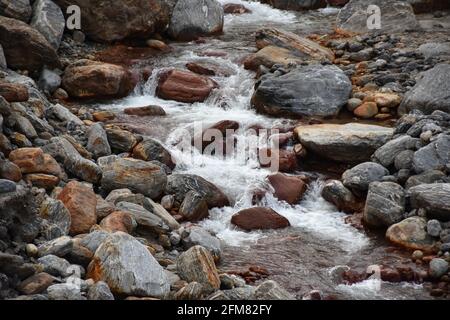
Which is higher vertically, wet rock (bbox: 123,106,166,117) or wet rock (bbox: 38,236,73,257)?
wet rock (bbox: 123,106,166,117)

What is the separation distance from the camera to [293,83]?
11945 millimetres

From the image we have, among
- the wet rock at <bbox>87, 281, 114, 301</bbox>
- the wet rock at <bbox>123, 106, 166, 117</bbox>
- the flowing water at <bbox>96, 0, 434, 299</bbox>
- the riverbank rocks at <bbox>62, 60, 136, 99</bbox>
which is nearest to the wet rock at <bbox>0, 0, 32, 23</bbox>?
the riverbank rocks at <bbox>62, 60, 136, 99</bbox>

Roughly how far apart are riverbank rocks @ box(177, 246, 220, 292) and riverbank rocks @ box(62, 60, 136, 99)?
6323 millimetres

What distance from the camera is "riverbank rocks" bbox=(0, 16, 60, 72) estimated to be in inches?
459

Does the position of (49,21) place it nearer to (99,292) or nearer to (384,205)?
(384,205)

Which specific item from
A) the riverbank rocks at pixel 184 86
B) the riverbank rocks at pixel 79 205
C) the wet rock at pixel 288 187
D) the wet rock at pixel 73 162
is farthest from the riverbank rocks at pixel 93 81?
the riverbank rocks at pixel 79 205

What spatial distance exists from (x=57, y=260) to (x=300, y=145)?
18.4 ft

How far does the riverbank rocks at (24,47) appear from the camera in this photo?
38.2ft

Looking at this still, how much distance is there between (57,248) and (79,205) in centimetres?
133

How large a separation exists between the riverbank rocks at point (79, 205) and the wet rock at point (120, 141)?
97.8 inches

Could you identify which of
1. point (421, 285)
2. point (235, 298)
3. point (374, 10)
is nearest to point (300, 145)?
point (421, 285)

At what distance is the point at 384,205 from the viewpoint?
28.1ft

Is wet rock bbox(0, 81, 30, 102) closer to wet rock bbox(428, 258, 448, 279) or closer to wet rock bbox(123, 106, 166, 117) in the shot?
wet rock bbox(123, 106, 166, 117)
